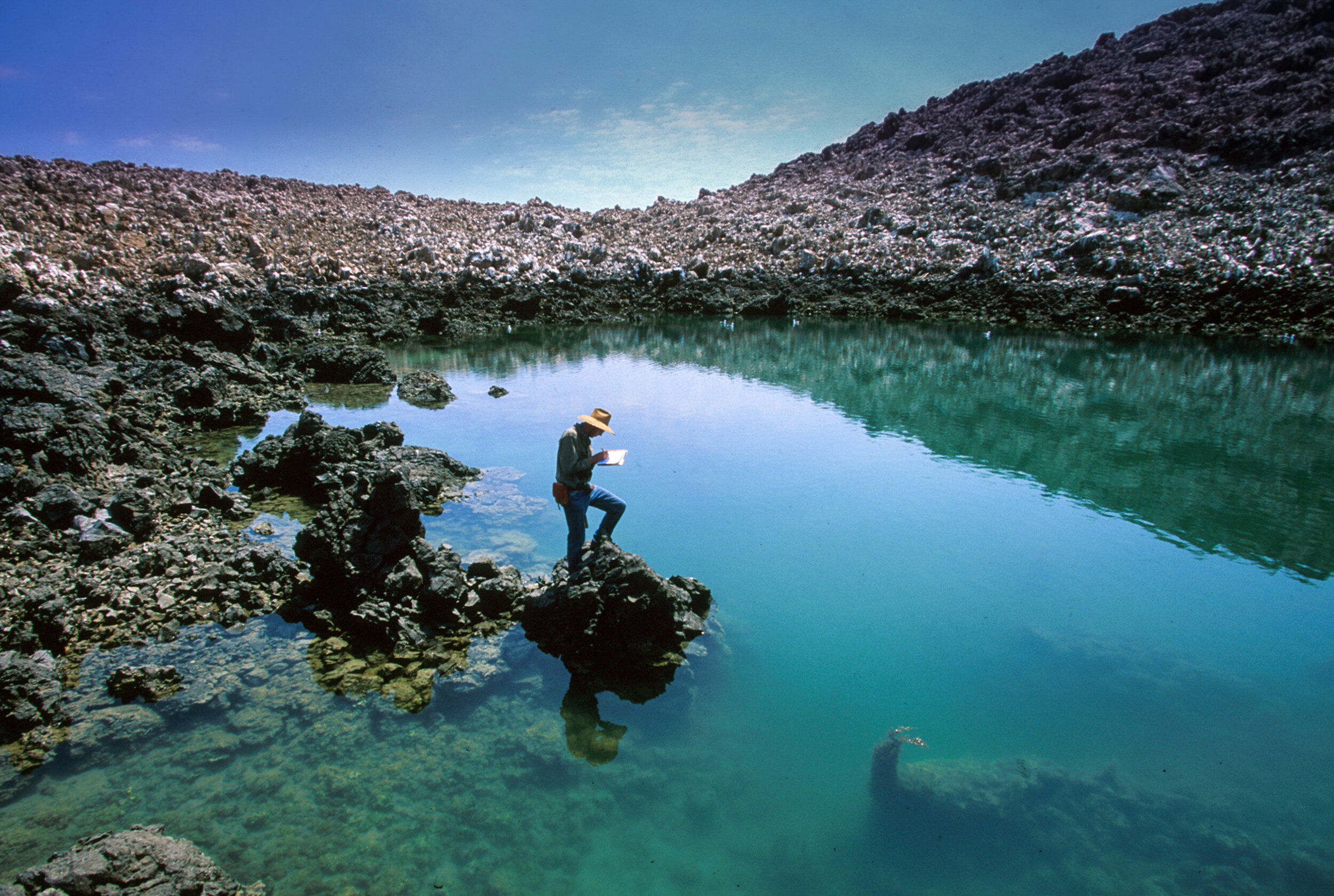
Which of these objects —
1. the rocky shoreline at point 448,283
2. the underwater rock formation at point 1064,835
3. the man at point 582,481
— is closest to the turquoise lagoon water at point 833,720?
the underwater rock formation at point 1064,835

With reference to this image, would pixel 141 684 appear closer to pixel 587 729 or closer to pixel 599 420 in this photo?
pixel 587 729

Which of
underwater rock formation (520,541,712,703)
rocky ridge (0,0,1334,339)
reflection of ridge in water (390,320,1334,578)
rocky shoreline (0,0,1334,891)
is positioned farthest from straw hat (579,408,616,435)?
rocky ridge (0,0,1334,339)

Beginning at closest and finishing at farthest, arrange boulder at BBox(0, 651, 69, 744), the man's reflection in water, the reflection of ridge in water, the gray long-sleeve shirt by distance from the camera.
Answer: boulder at BBox(0, 651, 69, 744) → the man's reflection in water → the gray long-sleeve shirt → the reflection of ridge in water

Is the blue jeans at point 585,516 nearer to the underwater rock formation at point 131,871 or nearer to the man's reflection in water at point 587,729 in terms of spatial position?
the man's reflection in water at point 587,729

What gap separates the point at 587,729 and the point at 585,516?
207 centimetres

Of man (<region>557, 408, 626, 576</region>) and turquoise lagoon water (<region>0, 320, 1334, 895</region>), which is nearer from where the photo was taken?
turquoise lagoon water (<region>0, 320, 1334, 895</region>)

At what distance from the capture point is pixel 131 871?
346 centimetres

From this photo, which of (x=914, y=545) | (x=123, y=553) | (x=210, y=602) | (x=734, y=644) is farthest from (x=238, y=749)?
(x=914, y=545)

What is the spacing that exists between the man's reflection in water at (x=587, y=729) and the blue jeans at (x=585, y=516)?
1347mm

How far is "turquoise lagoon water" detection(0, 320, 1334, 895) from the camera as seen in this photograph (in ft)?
14.0

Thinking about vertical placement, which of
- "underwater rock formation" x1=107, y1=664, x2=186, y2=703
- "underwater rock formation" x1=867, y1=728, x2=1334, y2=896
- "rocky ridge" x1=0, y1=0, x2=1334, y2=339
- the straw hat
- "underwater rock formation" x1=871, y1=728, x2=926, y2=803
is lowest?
"underwater rock formation" x1=867, y1=728, x2=1334, y2=896

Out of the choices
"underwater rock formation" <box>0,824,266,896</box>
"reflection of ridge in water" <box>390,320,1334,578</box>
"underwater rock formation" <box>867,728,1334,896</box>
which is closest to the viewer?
"underwater rock formation" <box>0,824,266,896</box>

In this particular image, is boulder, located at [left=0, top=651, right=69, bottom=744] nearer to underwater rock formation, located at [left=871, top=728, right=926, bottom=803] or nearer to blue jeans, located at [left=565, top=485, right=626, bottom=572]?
blue jeans, located at [left=565, top=485, right=626, bottom=572]

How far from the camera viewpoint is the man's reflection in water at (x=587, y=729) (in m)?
5.14
